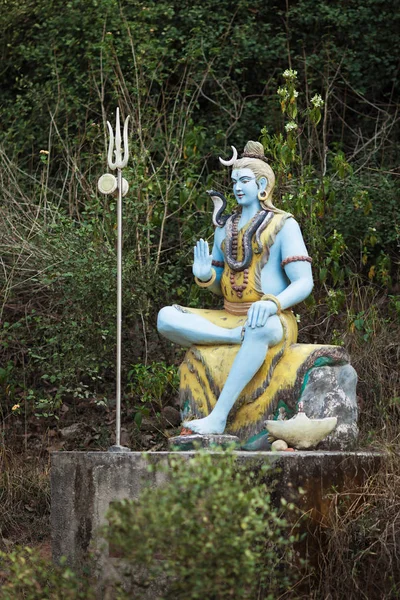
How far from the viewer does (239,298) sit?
285 inches

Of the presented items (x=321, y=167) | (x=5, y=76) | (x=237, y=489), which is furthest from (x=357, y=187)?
(x=237, y=489)

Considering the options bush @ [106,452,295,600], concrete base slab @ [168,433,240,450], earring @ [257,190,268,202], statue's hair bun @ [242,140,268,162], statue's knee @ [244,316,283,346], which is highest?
statue's hair bun @ [242,140,268,162]

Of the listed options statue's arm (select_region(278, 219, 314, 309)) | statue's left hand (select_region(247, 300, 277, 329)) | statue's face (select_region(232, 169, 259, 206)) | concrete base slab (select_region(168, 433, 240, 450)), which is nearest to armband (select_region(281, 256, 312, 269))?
statue's arm (select_region(278, 219, 314, 309))

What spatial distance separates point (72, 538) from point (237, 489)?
1.87 m

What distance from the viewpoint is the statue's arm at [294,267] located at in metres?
7.02

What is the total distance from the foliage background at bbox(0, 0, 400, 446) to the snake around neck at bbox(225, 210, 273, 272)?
1538 millimetres

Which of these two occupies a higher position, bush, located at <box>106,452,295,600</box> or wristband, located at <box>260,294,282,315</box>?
wristband, located at <box>260,294,282,315</box>

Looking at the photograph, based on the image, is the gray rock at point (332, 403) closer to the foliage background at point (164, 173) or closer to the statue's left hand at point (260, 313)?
the statue's left hand at point (260, 313)

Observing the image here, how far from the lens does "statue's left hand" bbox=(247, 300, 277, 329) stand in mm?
6805

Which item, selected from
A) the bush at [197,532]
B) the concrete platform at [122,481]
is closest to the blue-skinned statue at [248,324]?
the concrete platform at [122,481]

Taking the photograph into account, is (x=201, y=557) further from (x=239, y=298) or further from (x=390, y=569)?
(x=239, y=298)

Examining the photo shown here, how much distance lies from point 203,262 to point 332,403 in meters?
1.18

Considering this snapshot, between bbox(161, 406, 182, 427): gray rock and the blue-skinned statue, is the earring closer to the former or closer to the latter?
the blue-skinned statue

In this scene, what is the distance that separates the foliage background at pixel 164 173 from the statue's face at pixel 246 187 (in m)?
1.78
